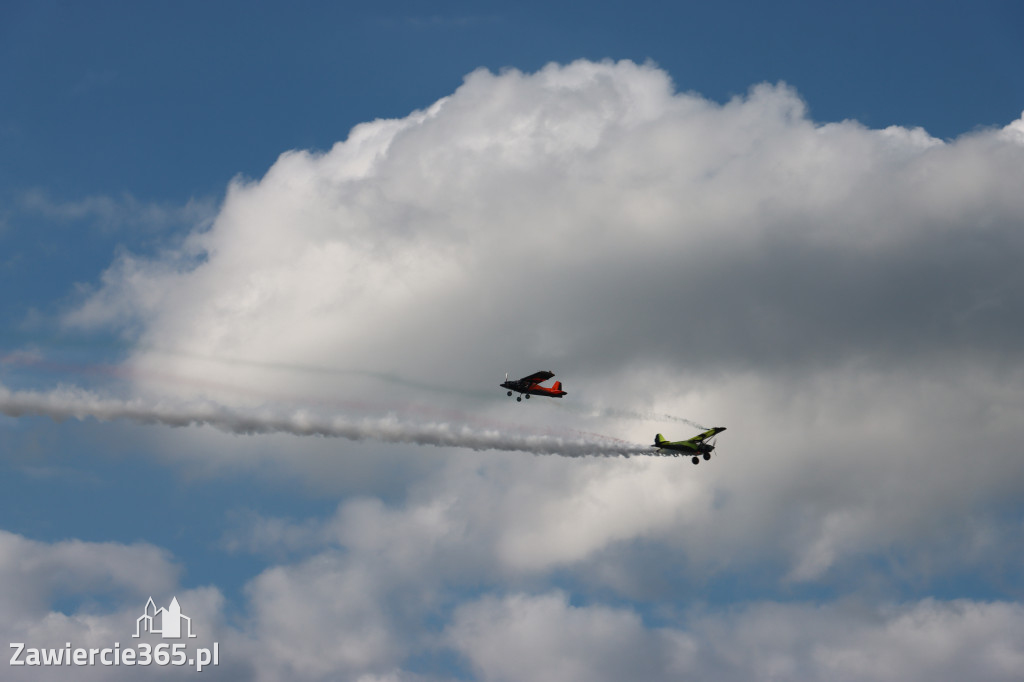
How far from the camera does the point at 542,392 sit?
119 m

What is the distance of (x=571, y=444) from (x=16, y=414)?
53975mm

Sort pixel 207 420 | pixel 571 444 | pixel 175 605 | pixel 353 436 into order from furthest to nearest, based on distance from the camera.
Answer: pixel 175 605 → pixel 571 444 → pixel 353 436 → pixel 207 420

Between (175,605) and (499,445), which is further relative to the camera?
(175,605)

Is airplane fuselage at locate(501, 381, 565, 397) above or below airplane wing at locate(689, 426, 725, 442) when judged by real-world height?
above

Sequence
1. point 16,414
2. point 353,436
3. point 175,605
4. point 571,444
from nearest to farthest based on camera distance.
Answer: point 16,414 < point 353,436 < point 571,444 < point 175,605

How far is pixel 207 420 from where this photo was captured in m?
102

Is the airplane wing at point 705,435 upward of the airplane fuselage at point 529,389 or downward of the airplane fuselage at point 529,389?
downward

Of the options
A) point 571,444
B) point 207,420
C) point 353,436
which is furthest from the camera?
point 571,444

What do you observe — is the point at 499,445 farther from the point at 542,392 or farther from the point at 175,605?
the point at 175,605

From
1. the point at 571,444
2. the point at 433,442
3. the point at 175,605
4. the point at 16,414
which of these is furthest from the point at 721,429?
the point at 175,605

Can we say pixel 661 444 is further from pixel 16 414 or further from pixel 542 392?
pixel 16 414

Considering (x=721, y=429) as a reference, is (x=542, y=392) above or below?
above

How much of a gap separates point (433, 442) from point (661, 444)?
76.9ft

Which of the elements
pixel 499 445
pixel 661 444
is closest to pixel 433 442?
pixel 499 445
